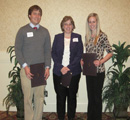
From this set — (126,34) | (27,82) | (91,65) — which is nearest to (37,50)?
(27,82)

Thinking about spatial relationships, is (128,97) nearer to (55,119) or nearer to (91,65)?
(91,65)

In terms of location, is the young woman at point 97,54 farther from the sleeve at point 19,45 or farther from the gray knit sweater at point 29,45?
the sleeve at point 19,45

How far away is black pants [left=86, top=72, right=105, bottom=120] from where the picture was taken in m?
1.95

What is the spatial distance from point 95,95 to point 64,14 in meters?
1.63

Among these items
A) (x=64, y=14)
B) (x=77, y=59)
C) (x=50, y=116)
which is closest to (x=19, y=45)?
(x=77, y=59)

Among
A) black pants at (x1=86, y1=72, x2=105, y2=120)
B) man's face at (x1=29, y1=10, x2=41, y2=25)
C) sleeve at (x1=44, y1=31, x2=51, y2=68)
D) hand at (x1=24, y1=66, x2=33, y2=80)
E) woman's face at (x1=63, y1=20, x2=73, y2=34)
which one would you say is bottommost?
black pants at (x1=86, y1=72, x2=105, y2=120)

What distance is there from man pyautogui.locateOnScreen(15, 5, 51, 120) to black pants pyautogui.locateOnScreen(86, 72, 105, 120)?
2.28 feet

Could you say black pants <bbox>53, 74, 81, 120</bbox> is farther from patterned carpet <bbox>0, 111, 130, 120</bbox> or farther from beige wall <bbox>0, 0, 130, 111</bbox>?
beige wall <bbox>0, 0, 130, 111</bbox>

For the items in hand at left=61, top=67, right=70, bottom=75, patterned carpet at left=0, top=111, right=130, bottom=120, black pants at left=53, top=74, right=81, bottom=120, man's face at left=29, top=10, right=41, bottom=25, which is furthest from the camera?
patterned carpet at left=0, top=111, right=130, bottom=120

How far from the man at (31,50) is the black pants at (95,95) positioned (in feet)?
2.28

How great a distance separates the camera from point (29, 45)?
180cm

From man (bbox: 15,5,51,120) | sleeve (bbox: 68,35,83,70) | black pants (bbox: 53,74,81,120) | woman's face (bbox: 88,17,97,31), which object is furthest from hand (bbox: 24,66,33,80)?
woman's face (bbox: 88,17,97,31)

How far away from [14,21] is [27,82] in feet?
4.68

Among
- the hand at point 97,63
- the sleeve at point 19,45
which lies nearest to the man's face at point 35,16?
the sleeve at point 19,45
